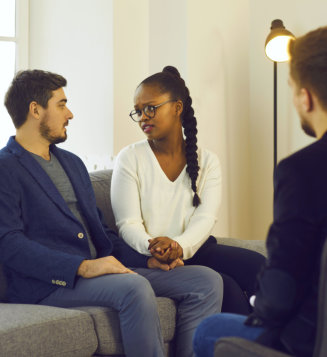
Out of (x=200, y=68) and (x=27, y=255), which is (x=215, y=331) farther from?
(x=200, y=68)

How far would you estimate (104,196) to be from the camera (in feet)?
8.69

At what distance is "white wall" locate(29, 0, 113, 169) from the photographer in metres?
3.21

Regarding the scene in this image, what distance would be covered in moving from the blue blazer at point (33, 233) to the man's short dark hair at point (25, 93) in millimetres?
112

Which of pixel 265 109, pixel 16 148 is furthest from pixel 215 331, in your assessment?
pixel 265 109

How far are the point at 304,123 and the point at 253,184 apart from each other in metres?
2.63

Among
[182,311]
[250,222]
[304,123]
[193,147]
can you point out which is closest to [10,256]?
[182,311]

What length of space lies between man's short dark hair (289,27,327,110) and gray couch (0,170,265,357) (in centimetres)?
109

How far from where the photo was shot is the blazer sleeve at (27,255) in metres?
1.93

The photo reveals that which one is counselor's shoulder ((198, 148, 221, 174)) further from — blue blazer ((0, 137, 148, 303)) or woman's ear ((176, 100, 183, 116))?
blue blazer ((0, 137, 148, 303))

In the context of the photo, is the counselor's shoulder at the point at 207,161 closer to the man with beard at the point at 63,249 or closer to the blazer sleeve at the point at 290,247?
the man with beard at the point at 63,249

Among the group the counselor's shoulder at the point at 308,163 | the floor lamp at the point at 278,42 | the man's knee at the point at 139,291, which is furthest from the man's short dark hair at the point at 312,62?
the floor lamp at the point at 278,42

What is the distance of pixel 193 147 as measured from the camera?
8.28ft

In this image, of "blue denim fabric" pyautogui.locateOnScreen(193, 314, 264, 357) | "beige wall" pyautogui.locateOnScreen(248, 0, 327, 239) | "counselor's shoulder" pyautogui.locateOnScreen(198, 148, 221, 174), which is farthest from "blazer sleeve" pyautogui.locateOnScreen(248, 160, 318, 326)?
"beige wall" pyautogui.locateOnScreen(248, 0, 327, 239)

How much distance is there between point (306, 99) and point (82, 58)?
2371 mm
